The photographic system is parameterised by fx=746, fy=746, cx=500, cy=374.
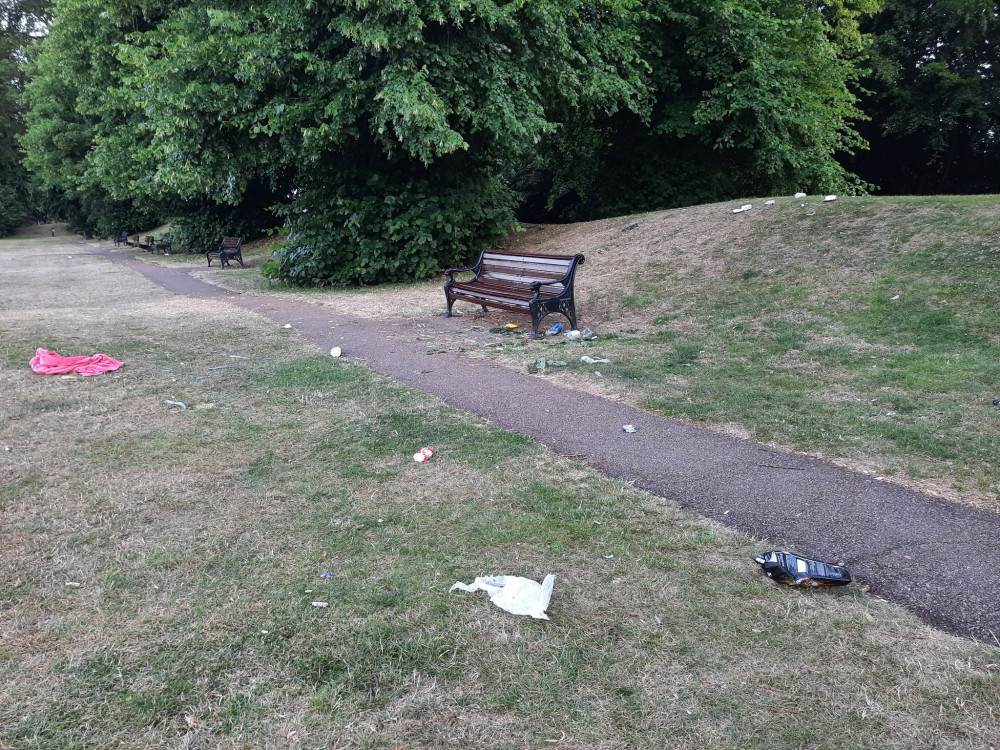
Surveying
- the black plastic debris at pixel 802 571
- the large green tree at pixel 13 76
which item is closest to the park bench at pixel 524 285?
the black plastic debris at pixel 802 571

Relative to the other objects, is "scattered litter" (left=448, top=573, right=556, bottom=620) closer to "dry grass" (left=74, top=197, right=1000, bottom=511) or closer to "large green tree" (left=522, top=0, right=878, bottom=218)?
"dry grass" (left=74, top=197, right=1000, bottom=511)

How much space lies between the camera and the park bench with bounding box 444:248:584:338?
8.80m

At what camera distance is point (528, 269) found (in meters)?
9.89

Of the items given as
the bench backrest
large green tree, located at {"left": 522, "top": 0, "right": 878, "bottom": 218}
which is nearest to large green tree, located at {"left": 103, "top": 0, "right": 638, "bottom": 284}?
large green tree, located at {"left": 522, "top": 0, "right": 878, "bottom": 218}

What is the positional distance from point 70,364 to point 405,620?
19.2 ft

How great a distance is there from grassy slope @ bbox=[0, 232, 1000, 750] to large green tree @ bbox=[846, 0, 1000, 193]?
2569 centimetres

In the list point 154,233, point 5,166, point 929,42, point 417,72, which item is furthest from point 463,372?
point 5,166

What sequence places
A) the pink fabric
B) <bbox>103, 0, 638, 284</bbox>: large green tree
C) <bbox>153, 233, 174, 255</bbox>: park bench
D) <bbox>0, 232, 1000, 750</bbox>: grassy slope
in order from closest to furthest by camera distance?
1. <bbox>0, 232, 1000, 750</bbox>: grassy slope
2. the pink fabric
3. <bbox>103, 0, 638, 284</bbox>: large green tree
4. <bbox>153, 233, 174, 255</bbox>: park bench

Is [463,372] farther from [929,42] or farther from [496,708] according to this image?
[929,42]

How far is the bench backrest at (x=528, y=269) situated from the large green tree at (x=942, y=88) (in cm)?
1989

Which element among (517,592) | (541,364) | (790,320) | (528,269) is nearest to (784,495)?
(517,592)

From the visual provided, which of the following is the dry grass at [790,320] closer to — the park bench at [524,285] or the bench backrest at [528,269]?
the park bench at [524,285]

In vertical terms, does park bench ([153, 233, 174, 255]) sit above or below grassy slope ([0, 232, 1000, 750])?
above

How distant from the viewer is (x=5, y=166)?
178ft
